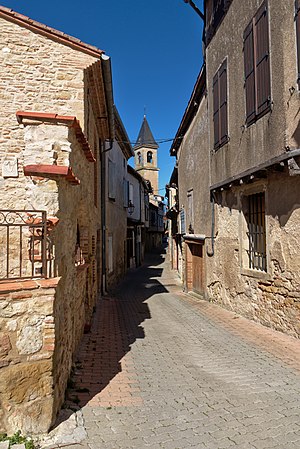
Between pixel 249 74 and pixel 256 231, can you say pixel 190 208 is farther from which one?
pixel 249 74

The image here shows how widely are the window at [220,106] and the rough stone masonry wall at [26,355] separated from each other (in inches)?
281

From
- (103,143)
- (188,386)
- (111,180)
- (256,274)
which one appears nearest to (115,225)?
(111,180)

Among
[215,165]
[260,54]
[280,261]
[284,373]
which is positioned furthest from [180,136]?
[284,373]

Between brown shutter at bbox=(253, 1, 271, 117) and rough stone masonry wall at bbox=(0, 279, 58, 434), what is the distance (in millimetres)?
5724

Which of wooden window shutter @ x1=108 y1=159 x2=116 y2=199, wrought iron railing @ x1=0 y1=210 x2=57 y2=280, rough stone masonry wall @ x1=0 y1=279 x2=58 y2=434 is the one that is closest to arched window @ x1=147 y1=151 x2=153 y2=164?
wooden window shutter @ x1=108 y1=159 x2=116 y2=199

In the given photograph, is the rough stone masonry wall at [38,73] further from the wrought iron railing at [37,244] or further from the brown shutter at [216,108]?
the brown shutter at [216,108]

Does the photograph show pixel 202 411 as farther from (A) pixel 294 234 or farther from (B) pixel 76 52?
(B) pixel 76 52

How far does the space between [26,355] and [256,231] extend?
6.12 meters

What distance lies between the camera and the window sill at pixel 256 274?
7219 mm

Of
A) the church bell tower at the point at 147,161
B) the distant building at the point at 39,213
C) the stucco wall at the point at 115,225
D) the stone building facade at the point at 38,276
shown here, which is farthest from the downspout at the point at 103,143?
the church bell tower at the point at 147,161

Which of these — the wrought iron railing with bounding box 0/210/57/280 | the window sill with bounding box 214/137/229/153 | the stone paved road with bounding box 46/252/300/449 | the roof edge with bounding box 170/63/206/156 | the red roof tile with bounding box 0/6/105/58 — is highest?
the roof edge with bounding box 170/63/206/156

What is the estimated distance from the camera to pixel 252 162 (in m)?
7.58

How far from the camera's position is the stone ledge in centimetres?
331

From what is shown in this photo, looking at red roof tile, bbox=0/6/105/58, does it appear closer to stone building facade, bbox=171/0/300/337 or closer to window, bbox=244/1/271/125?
window, bbox=244/1/271/125
